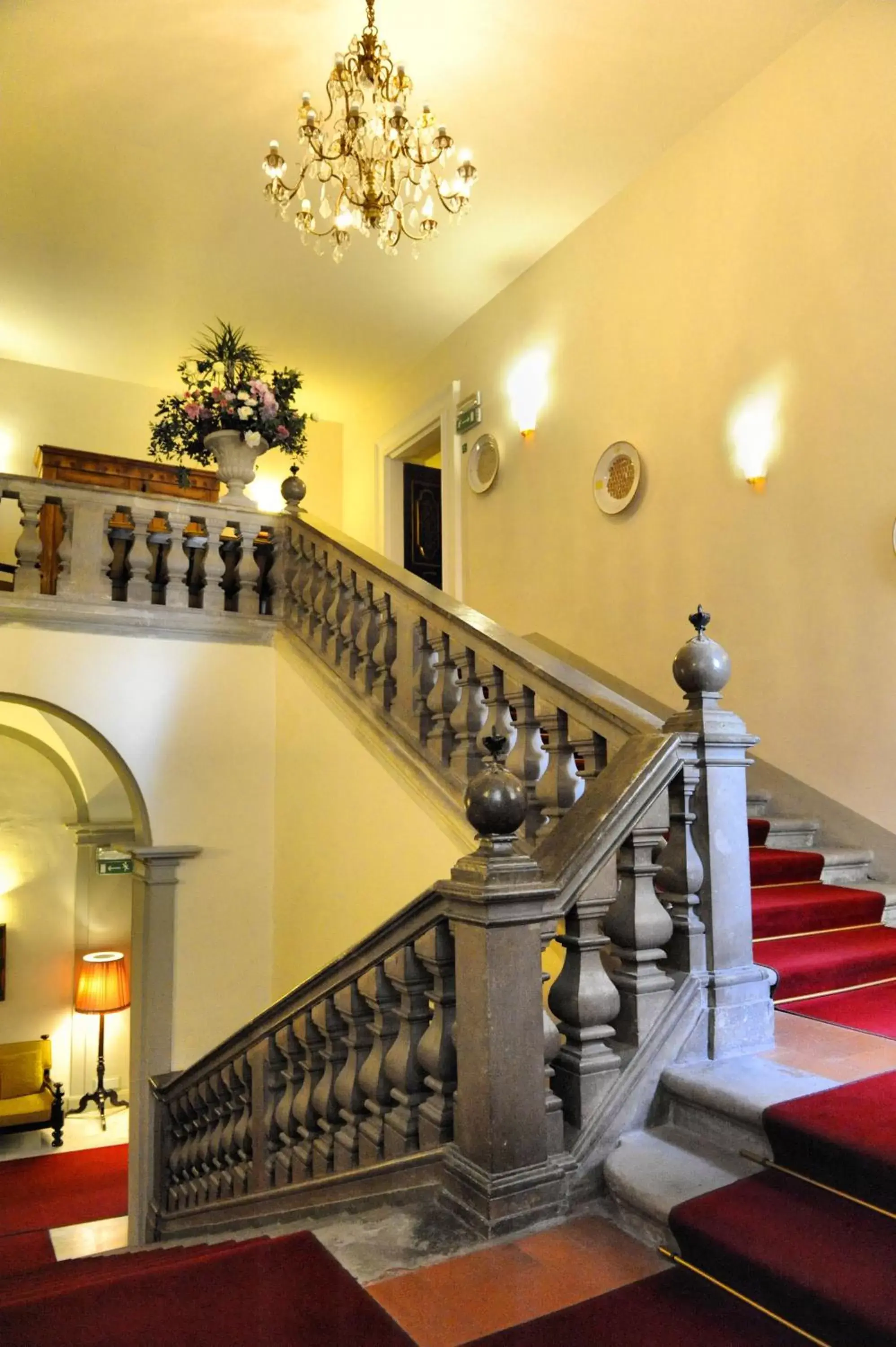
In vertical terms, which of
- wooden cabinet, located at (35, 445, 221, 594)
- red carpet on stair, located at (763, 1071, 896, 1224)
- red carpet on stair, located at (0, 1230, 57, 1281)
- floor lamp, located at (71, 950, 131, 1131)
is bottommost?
red carpet on stair, located at (0, 1230, 57, 1281)

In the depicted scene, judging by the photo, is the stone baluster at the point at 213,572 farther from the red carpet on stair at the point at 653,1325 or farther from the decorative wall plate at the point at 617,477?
the red carpet on stair at the point at 653,1325

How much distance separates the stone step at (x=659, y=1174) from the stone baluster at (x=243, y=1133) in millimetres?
1574

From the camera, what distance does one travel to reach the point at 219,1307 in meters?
1.68

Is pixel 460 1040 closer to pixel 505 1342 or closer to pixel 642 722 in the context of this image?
pixel 505 1342

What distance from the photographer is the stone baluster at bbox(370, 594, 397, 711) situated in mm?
4266

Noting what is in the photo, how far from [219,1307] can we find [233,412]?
479cm

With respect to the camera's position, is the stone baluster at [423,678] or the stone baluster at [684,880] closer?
the stone baluster at [684,880]

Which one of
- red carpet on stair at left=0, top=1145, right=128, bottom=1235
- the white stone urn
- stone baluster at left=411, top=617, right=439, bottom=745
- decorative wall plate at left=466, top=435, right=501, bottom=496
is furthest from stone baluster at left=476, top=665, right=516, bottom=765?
red carpet on stair at left=0, top=1145, right=128, bottom=1235

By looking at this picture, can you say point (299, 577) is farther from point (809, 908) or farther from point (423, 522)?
point (423, 522)

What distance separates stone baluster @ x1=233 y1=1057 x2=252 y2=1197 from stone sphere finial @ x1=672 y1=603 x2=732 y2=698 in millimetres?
2026

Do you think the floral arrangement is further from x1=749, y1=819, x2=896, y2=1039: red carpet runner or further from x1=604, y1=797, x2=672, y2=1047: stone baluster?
x1=604, y1=797, x2=672, y2=1047: stone baluster

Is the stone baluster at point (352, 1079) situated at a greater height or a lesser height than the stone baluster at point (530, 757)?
lesser

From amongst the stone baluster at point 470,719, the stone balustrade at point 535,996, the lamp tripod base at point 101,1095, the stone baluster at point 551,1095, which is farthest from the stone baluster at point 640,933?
the lamp tripod base at point 101,1095

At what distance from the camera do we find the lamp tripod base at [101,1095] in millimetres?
8922
